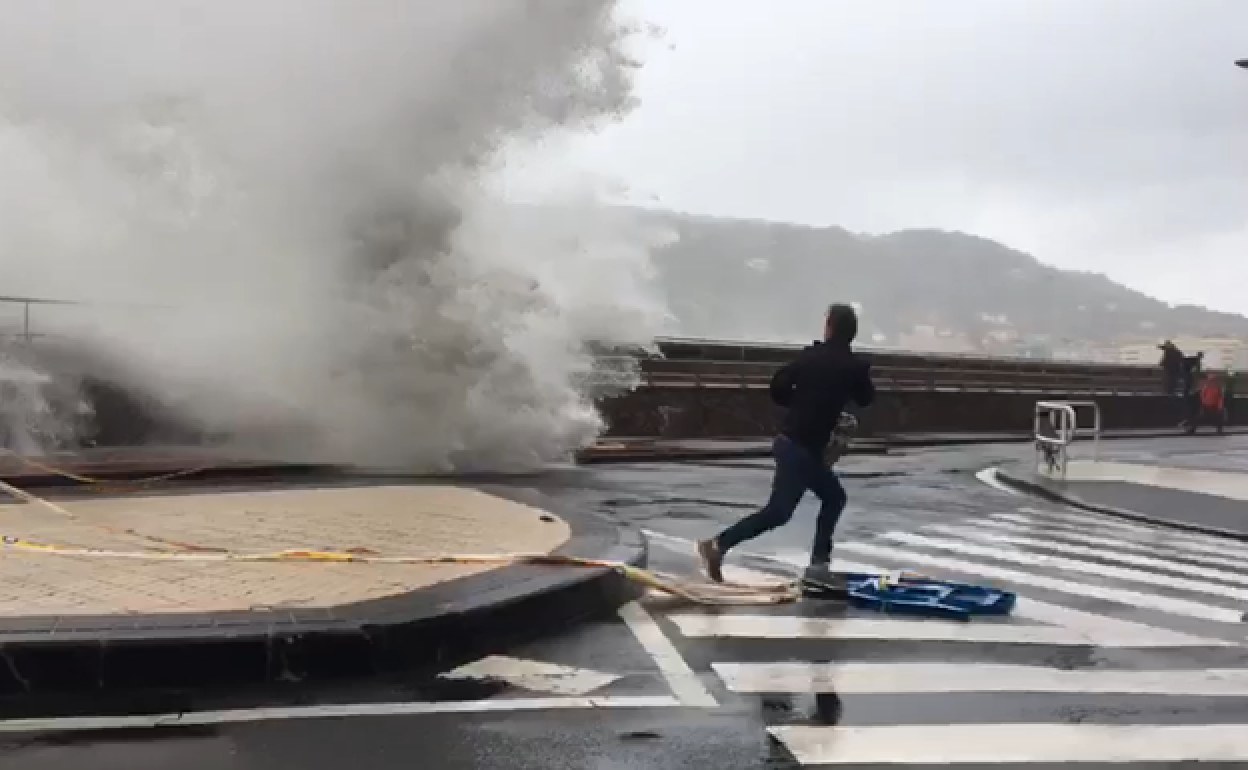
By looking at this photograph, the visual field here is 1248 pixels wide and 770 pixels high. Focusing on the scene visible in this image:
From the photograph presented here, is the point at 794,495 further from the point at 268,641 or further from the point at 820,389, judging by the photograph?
the point at 268,641

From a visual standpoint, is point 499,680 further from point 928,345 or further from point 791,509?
point 928,345

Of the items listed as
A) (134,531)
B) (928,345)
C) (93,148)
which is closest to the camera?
(134,531)

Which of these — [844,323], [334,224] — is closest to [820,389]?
[844,323]

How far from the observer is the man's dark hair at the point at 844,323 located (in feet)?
25.6

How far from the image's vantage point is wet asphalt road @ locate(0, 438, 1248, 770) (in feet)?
15.1

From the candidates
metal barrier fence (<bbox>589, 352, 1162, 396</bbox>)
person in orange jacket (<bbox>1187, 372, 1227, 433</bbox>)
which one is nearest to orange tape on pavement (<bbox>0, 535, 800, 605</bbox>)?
metal barrier fence (<bbox>589, 352, 1162, 396</bbox>)

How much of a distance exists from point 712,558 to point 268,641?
3574 millimetres

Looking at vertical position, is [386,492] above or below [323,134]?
below

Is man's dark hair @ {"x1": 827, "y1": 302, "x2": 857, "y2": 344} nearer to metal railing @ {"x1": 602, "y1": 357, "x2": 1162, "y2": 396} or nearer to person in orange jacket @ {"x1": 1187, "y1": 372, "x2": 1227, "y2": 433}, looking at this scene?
metal railing @ {"x1": 602, "y1": 357, "x2": 1162, "y2": 396}

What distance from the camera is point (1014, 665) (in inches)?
247

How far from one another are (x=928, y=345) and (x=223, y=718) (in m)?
62.3

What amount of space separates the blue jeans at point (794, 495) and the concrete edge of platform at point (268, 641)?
1.85 meters

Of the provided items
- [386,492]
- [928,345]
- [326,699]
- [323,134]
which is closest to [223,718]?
[326,699]

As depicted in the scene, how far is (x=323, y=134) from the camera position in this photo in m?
16.4
